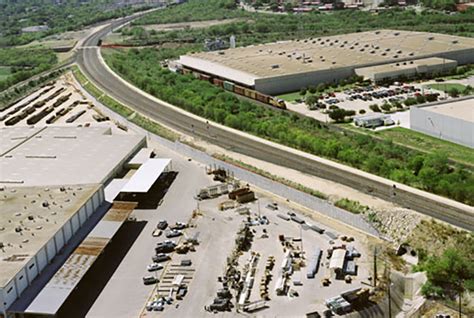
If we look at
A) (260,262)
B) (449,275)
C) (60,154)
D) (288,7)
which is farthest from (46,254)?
(288,7)

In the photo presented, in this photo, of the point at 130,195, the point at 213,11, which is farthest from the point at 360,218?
the point at 213,11

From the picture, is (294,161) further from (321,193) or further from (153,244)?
(153,244)

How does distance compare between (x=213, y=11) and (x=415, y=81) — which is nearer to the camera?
(x=415, y=81)

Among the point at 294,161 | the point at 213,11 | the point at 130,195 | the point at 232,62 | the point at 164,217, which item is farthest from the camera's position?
the point at 213,11

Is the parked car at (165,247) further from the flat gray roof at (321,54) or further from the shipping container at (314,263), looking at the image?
the flat gray roof at (321,54)

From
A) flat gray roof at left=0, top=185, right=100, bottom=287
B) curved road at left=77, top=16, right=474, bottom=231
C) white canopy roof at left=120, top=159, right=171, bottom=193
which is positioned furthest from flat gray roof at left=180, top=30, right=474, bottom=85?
flat gray roof at left=0, top=185, right=100, bottom=287

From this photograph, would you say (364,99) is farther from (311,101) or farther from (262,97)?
(262,97)
